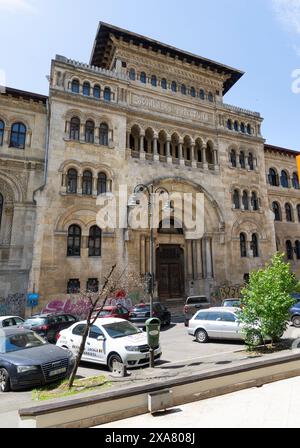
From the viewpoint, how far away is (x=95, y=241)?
21.5 meters

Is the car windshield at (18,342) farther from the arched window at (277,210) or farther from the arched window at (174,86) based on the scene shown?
the arched window at (277,210)

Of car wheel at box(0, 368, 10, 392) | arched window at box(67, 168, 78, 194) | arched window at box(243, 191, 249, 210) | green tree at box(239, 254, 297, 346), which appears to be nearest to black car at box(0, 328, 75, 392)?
car wheel at box(0, 368, 10, 392)

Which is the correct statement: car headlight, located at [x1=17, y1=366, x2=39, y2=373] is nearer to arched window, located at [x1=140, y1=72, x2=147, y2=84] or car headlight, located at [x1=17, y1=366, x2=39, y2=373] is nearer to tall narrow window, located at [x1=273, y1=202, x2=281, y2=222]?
arched window, located at [x1=140, y1=72, x2=147, y2=84]

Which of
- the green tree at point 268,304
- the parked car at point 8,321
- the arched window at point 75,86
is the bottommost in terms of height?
the parked car at point 8,321

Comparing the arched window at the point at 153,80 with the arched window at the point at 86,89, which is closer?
the arched window at the point at 86,89

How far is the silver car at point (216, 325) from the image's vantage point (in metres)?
12.2

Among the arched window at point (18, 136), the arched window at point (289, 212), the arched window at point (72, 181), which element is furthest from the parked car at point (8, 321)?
the arched window at point (289, 212)

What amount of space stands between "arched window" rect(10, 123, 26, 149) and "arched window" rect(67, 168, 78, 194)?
14.1 feet

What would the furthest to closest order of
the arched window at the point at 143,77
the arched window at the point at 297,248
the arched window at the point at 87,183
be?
the arched window at the point at 297,248
the arched window at the point at 143,77
the arched window at the point at 87,183

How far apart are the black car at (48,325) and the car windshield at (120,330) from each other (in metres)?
4.82

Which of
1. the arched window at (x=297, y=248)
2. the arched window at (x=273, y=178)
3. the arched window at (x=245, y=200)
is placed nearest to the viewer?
the arched window at (x=245, y=200)

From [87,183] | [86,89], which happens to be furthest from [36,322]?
[86,89]

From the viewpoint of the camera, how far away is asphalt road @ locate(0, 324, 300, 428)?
6245 millimetres

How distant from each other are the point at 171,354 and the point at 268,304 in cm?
419
